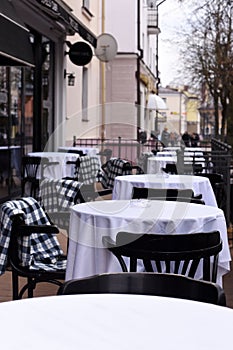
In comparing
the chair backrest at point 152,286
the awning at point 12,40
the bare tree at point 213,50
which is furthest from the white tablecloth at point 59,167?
the chair backrest at point 152,286

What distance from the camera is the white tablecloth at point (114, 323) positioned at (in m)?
2.02

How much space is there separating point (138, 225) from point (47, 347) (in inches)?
91.2

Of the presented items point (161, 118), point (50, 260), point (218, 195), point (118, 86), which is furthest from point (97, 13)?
point (161, 118)

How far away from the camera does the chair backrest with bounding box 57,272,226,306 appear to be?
100 inches

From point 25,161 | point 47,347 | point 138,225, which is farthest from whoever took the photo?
point 25,161

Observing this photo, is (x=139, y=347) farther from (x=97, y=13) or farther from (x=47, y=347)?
(x=97, y=13)

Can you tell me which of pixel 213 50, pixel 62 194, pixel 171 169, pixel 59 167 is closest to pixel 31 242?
pixel 62 194

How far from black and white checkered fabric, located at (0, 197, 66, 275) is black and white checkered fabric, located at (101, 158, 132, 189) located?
5.09m

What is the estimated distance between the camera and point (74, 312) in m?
2.30

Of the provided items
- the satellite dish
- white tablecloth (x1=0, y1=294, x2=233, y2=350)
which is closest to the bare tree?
the satellite dish

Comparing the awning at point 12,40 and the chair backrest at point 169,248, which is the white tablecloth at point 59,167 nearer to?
the awning at point 12,40

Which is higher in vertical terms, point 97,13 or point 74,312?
point 97,13

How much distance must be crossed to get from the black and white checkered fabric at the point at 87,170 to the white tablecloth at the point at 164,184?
126 inches

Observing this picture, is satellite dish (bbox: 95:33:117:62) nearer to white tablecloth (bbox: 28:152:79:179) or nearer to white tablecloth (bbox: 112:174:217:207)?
white tablecloth (bbox: 28:152:79:179)
